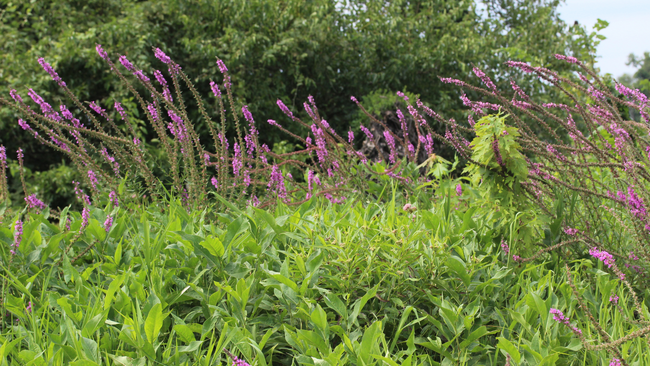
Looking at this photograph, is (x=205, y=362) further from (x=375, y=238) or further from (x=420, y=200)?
(x=420, y=200)

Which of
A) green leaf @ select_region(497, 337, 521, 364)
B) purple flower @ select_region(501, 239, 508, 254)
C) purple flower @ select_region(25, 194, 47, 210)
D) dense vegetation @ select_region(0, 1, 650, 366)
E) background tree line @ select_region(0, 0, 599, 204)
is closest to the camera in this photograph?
green leaf @ select_region(497, 337, 521, 364)

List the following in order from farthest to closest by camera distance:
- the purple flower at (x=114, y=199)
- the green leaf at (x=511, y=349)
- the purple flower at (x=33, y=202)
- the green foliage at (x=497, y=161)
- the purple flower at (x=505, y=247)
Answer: the purple flower at (x=114, y=199) < the purple flower at (x=33, y=202) < the green foliage at (x=497, y=161) < the purple flower at (x=505, y=247) < the green leaf at (x=511, y=349)

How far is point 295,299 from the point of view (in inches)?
76.6

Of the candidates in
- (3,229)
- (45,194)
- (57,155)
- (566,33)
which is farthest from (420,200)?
(566,33)

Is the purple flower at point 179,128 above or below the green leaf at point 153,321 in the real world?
above

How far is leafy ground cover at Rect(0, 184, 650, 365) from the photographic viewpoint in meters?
1.78

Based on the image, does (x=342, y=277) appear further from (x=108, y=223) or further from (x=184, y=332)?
(x=108, y=223)

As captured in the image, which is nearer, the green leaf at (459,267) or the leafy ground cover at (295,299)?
the leafy ground cover at (295,299)

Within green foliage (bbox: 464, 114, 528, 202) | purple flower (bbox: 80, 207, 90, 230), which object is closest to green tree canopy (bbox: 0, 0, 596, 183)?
purple flower (bbox: 80, 207, 90, 230)

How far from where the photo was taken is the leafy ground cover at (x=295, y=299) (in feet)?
5.85

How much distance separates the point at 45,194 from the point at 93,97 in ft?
6.34

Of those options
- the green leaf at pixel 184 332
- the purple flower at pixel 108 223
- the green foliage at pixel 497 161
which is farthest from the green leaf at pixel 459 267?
the purple flower at pixel 108 223

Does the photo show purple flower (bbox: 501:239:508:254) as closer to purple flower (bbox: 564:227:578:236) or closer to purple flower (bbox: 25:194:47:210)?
purple flower (bbox: 564:227:578:236)

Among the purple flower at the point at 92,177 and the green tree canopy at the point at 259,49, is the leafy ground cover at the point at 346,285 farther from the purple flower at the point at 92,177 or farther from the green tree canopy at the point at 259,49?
the green tree canopy at the point at 259,49
